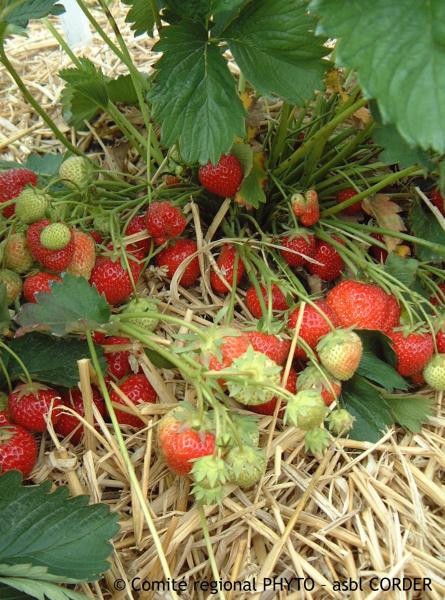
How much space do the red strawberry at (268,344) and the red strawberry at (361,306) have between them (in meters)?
0.12

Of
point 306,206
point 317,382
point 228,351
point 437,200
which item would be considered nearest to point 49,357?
point 228,351

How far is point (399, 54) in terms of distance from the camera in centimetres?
75

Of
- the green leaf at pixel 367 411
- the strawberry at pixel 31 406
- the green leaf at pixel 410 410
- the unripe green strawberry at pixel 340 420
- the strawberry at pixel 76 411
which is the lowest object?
the green leaf at pixel 410 410

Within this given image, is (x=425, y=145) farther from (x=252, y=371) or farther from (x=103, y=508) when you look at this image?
(x=103, y=508)

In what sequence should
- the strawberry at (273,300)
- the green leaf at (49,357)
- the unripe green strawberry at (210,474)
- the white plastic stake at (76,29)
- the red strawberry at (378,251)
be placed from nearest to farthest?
1. the unripe green strawberry at (210,474)
2. the green leaf at (49,357)
3. the strawberry at (273,300)
4. the red strawberry at (378,251)
5. the white plastic stake at (76,29)

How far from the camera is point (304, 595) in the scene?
838 mm

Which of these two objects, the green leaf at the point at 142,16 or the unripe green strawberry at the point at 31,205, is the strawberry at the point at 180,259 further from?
the green leaf at the point at 142,16

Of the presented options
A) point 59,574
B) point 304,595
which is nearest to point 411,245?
point 304,595

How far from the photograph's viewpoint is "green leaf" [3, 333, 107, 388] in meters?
0.94

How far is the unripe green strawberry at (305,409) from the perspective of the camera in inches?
28.6

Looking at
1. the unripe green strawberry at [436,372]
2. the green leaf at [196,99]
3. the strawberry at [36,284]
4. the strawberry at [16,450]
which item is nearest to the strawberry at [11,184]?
the strawberry at [36,284]

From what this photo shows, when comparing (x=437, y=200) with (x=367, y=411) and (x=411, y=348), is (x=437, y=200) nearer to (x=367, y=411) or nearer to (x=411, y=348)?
(x=411, y=348)

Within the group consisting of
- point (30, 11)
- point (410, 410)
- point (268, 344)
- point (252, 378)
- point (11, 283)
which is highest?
point (30, 11)

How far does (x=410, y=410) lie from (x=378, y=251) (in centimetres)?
32
